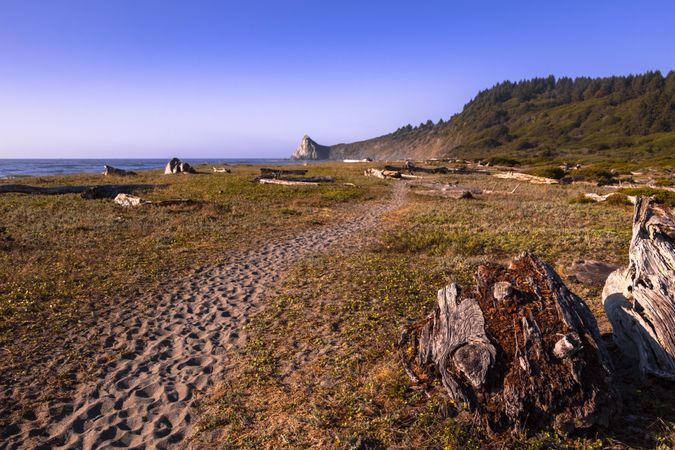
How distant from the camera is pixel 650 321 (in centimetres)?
646

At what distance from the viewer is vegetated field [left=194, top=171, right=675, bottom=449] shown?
5.40 m

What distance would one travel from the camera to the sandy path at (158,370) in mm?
5863

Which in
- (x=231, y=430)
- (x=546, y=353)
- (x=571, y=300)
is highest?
(x=571, y=300)

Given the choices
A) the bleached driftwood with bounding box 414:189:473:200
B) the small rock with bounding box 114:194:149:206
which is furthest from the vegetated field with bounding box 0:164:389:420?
the bleached driftwood with bounding box 414:189:473:200

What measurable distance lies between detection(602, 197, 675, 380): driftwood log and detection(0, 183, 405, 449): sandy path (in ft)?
24.3

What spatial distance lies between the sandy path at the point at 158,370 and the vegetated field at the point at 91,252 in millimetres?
712

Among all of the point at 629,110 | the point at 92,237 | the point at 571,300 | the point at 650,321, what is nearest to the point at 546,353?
the point at 571,300

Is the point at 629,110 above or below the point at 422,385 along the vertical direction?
above

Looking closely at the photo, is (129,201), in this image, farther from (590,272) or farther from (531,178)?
(531,178)

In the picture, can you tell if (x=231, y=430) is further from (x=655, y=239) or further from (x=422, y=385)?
(x=655, y=239)

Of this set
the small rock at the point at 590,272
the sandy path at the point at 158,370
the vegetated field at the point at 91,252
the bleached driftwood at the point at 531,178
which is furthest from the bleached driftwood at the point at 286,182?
the small rock at the point at 590,272

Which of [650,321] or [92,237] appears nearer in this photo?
[650,321]

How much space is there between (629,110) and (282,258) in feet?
606

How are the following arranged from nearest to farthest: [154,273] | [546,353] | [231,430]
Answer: [546,353], [231,430], [154,273]
